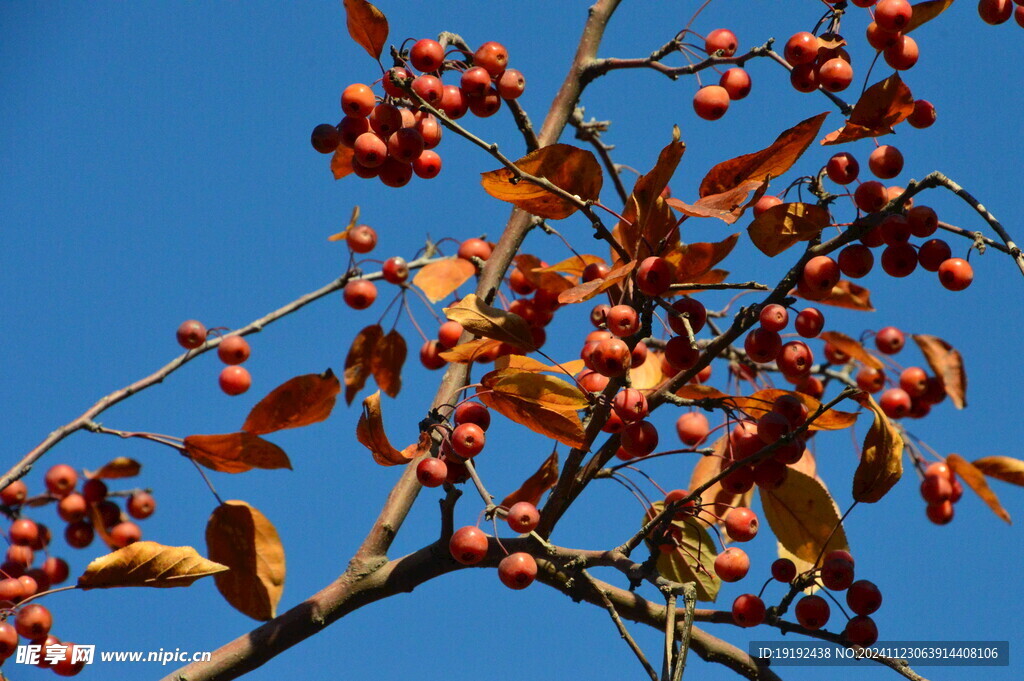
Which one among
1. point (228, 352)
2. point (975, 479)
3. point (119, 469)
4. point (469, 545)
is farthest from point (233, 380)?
point (975, 479)

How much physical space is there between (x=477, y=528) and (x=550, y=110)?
132cm

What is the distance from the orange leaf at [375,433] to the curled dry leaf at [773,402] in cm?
70

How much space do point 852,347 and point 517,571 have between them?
1681 millimetres

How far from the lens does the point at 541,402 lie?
6.28 feet

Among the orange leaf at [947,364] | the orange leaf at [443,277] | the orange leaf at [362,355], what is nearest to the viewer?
the orange leaf at [443,277]

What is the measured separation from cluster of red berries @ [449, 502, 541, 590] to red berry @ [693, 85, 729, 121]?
1117 millimetres

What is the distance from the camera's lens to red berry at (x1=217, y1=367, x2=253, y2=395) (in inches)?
125

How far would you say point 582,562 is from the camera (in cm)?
192

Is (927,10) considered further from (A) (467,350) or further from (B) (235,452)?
(B) (235,452)

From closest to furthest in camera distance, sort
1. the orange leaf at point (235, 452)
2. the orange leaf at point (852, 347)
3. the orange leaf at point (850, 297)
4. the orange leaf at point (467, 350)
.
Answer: the orange leaf at point (467, 350), the orange leaf at point (235, 452), the orange leaf at point (850, 297), the orange leaf at point (852, 347)

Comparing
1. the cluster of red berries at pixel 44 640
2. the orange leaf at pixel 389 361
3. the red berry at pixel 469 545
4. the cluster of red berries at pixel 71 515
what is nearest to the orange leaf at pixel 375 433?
the red berry at pixel 469 545

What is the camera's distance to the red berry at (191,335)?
302 centimetres

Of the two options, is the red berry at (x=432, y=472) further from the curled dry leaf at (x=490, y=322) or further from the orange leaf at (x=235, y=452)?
the orange leaf at (x=235, y=452)

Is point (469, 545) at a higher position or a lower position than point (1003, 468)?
lower
